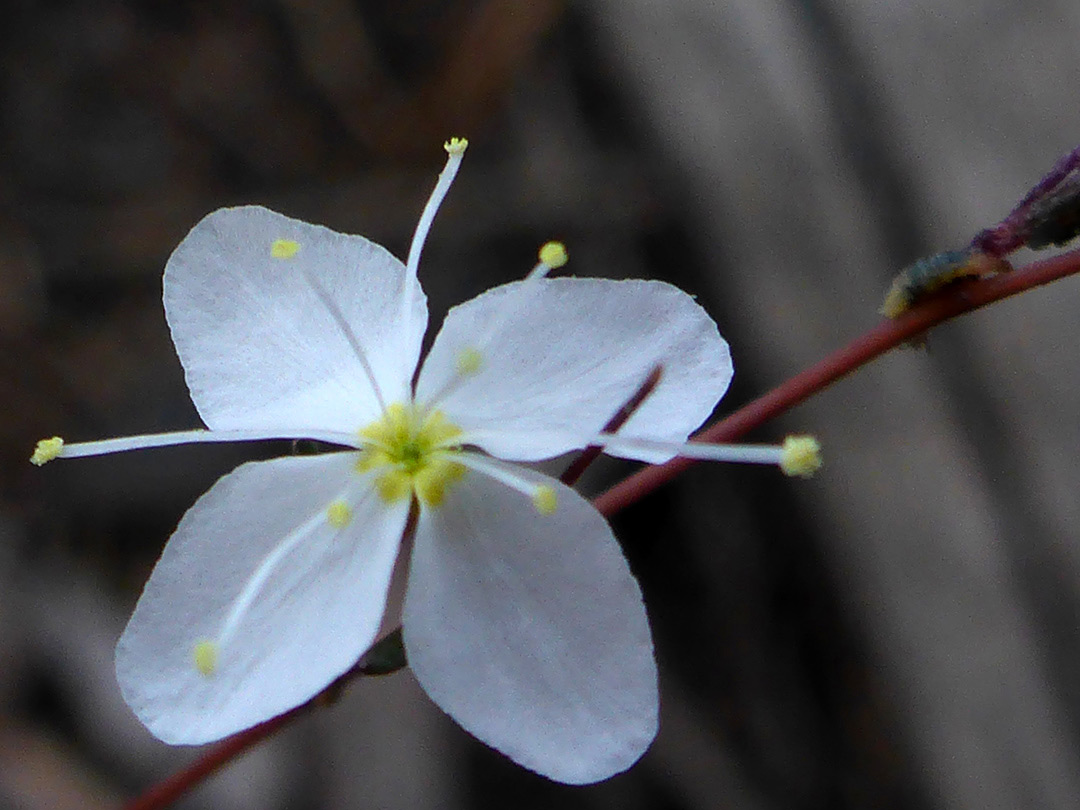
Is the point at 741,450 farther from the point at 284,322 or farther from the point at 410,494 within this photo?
the point at 284,322

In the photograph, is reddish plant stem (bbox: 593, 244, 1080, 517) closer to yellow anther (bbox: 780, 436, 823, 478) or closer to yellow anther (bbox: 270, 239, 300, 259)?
yellow anther (bbox: 780, 436, 823, 478)

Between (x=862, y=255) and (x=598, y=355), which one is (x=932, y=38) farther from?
(x=598, y=355)

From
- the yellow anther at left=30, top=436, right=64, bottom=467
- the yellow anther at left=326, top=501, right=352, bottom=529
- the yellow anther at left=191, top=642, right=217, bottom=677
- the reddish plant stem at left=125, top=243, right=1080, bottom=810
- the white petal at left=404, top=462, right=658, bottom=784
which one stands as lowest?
the white petal at left=404, top=462, right=658, bottom=784

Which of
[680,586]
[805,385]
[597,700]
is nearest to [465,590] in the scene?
[597,700]

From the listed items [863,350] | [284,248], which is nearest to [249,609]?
[284,248]

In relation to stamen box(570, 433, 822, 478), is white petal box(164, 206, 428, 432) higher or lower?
higher

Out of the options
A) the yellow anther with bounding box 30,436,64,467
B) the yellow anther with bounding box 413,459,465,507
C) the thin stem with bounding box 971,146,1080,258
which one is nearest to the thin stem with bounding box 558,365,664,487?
the yellow anther with bounding box 413,459,465,507

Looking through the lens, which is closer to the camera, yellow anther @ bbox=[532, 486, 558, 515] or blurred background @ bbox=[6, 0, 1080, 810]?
yellow anther @ bbox=[532, 486, 558, 515]
